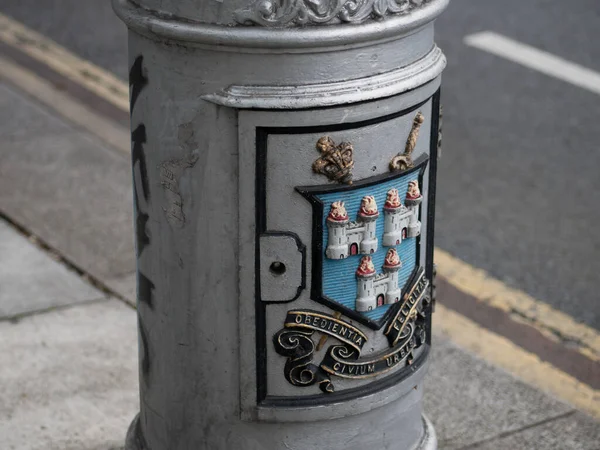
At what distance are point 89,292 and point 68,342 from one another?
43cm

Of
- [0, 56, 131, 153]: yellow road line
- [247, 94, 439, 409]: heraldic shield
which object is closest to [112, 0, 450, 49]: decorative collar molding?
[247, 94, 439, 409]: heraldic shield

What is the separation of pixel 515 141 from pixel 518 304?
1969 millimetres

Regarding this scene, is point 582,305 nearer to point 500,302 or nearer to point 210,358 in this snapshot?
point 500,302

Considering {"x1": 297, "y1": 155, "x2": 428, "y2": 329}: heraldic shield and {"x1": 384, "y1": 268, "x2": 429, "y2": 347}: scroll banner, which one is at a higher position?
{"x1": 297, "y1": 155, "x2": 428, "y2": 329}: heraldic shield

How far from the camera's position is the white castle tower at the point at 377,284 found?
2.70 m

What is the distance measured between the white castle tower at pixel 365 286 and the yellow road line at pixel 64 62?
483 cm

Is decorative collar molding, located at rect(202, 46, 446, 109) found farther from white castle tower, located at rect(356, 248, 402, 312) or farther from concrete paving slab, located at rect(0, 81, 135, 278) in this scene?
concrete paving slab, located at rect(0, 81, 135, 278)

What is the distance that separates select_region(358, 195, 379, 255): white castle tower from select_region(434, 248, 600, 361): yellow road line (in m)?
2.48

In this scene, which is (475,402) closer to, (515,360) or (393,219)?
(515,360)

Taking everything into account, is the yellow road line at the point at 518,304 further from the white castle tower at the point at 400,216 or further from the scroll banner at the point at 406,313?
the white castle tower at the point at 400,216

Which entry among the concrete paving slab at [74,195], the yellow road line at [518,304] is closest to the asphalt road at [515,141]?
the yellow road line at [518,304]

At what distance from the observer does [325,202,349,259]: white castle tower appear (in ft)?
8.57

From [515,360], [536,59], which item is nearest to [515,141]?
[536,59]

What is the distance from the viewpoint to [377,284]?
2742 mm
